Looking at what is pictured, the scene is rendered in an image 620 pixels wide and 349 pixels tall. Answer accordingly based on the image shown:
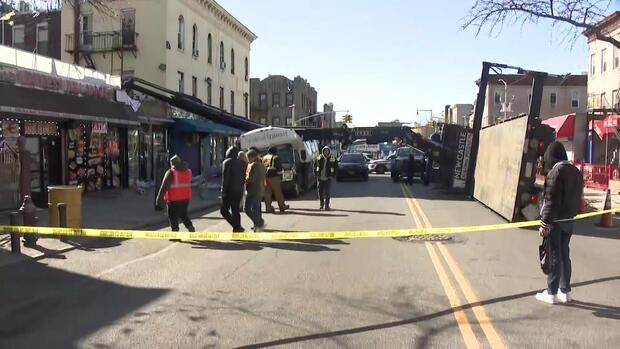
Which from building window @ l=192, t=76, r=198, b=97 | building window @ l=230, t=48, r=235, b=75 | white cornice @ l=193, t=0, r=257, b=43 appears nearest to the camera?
building window @ l=192, t=76, r=198, b=97

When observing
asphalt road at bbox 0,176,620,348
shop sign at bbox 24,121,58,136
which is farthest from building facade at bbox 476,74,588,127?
asphalt road at bbox 0,176,620,348

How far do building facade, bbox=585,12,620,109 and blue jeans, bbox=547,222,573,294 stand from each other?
35.1m

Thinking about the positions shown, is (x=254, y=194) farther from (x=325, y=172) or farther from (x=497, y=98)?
→ (x=497, y=98)

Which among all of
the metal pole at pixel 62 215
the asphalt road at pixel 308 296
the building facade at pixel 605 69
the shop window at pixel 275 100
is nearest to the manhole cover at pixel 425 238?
the asphalt road at pixel 308 296

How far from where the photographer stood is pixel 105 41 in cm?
3089

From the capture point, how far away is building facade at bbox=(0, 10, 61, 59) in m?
33.4

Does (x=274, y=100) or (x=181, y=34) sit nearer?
(x=181, y=34)

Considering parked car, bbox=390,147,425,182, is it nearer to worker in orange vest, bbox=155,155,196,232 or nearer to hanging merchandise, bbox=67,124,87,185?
hanging merchandise, bbox=67,124,87,185

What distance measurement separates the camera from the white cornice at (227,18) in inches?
1391

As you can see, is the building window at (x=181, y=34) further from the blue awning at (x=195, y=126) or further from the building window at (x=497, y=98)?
the building window at (x=497, y=98)

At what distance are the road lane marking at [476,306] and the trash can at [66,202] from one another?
6.71 metres

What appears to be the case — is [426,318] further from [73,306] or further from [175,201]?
[175,201]

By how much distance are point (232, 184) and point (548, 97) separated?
67.8 m

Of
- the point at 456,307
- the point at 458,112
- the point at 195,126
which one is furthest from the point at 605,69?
the point at 458,112
